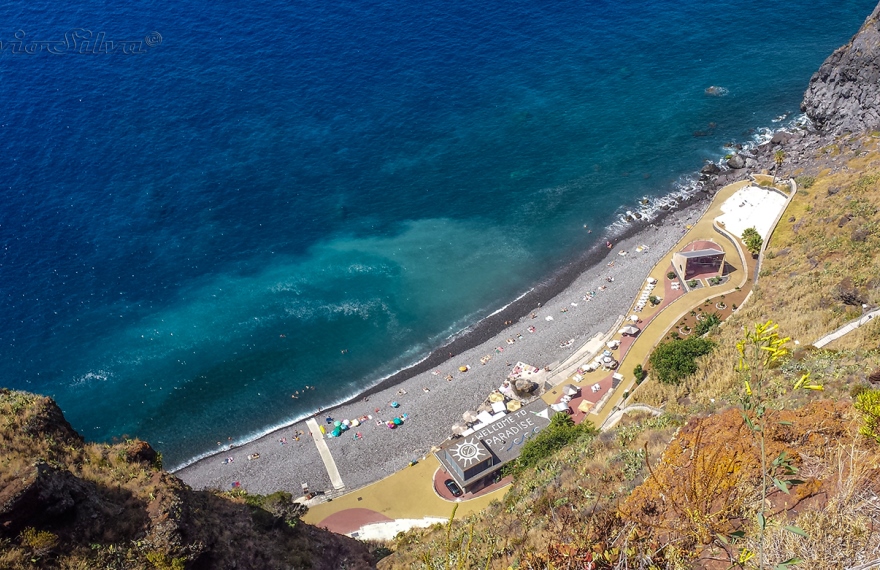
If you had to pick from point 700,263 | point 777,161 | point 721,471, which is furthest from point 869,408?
point 777,161

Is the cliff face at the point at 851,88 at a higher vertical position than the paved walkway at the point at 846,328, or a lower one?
higher

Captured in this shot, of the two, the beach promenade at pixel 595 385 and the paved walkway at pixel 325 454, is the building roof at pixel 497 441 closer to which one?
the beach promenade at pixel 595 385

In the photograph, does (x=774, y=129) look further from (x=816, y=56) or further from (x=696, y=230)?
A: (x=696, y=230)

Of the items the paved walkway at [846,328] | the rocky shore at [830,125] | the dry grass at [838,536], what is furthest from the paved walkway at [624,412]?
the rocky shore at [830,125]

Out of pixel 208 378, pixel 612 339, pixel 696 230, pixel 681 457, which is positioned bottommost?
pixel 208 378

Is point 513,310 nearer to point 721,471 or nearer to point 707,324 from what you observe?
point 707,324

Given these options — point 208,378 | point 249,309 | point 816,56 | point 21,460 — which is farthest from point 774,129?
point 21,460

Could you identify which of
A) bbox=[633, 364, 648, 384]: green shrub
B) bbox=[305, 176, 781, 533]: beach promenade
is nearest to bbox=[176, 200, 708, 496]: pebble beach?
bbox=[305, 176, 781, 533]: beach promenade
